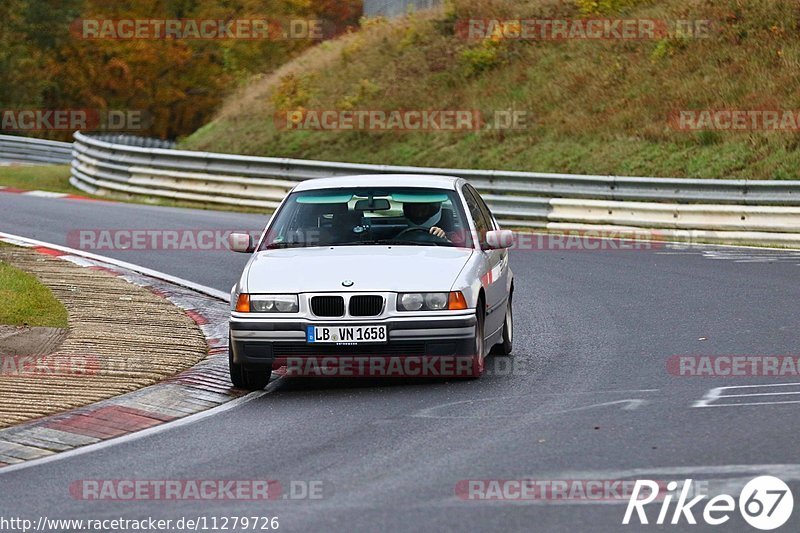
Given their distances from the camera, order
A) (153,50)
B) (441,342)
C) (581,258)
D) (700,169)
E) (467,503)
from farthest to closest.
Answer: (153,50) → (700,169) → (581,258) → (441,342) → (467,503)

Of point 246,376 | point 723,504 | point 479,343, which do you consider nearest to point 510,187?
point 479,343

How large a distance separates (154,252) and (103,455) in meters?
11.3

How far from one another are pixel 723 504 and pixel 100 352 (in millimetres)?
6369

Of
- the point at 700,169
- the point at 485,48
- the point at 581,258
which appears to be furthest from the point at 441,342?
the point at 485,48

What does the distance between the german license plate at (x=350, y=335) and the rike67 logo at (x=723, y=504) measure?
326cm

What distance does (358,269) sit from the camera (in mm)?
10180

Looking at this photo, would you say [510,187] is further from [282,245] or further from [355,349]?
[355,349]

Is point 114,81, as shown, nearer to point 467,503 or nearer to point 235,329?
point 235,329

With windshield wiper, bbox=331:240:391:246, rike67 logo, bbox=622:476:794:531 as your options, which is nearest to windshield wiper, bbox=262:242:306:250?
windshield wiper, bbox=331:240:391:246

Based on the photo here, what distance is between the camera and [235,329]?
10086mm

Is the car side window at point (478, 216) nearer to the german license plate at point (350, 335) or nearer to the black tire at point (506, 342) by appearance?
the black tire at point (506, 342)

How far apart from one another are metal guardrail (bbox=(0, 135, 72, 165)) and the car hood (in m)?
34.2

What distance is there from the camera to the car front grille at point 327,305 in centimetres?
995

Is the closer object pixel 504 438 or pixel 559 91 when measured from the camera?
pixel 504 438
